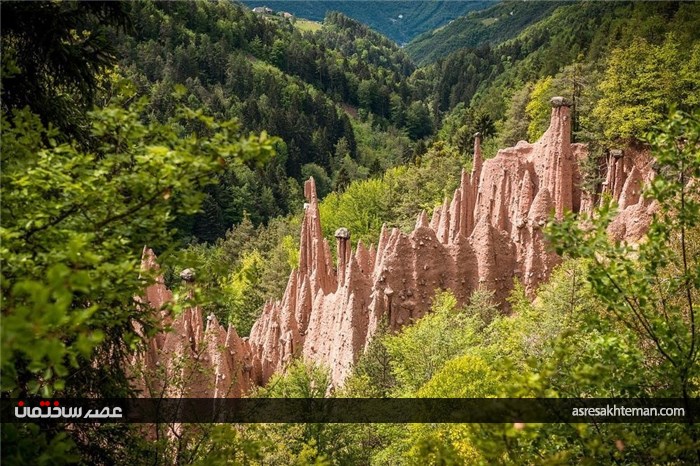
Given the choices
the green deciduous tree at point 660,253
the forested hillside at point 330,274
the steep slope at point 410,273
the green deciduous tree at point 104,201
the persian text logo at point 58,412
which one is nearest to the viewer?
the green deciduous tree at point 104,201

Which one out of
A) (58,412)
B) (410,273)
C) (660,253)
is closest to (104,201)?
(58,412)

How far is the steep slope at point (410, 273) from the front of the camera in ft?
79.6

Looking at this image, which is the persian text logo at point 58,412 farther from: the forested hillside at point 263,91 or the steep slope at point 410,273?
the forested hillside at point 263,91

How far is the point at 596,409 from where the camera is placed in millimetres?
7305

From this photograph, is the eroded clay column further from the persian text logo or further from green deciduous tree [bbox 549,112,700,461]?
green deciduous tree [bbox 549,112,700,461]

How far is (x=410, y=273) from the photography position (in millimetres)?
25188

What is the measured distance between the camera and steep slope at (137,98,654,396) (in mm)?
24250

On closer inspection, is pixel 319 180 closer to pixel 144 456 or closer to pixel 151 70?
pixel 151 70

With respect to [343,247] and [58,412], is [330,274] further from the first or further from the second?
[58,412]

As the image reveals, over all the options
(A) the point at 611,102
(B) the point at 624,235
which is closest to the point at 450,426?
(B) the point at 624,235
